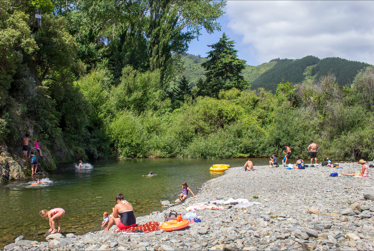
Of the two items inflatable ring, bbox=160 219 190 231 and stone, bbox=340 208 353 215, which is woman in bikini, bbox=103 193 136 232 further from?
stone, bbox=340 208 353 215

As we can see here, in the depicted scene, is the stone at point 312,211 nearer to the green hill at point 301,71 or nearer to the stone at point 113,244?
the stone at point 113,244

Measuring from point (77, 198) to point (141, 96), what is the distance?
34.3 metres

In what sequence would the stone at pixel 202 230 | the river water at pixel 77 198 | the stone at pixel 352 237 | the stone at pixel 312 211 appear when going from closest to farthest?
the stone at pixel 352 237 → the stone at pixel 202 230 → the stone at pixel 312 211 → the river water at pixel 77 198

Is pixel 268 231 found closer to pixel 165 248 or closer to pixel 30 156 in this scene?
pixel 165 248

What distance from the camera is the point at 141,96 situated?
47062mm

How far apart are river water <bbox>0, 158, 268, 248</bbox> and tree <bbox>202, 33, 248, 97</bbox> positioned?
113ft

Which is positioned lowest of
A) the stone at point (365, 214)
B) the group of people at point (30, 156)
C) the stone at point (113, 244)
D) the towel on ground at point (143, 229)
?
the towel on ground at point (143, 229)

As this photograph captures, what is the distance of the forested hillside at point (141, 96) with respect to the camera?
22.7m

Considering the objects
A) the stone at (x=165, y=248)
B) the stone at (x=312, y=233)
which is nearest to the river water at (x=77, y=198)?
the stone at (x=165, y=248)

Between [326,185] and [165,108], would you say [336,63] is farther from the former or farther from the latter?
[326,185]

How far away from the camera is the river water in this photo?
31.7ft

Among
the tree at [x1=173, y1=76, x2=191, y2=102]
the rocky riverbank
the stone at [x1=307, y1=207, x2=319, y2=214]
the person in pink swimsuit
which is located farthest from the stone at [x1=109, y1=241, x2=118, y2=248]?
the tree at [x1=173, y1=76, x2=191, y2=102]

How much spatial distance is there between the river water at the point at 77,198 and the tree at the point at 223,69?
113ft

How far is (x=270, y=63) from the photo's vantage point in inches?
6865
